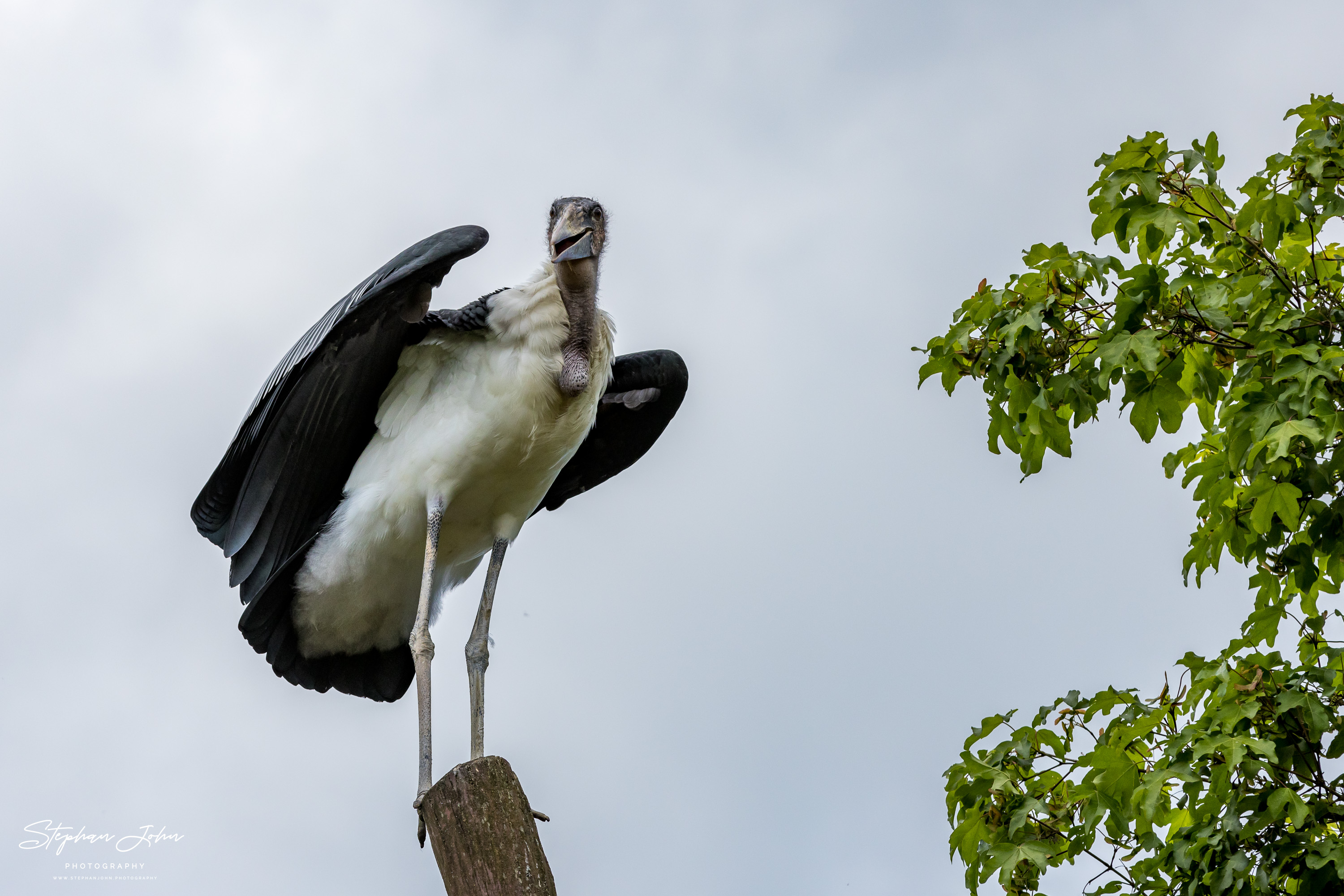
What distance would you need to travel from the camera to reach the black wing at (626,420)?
5.83 m

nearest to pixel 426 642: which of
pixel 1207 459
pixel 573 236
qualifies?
pixel 573 236

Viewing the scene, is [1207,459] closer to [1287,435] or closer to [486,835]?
[1287,435]

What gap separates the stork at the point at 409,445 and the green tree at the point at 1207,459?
1.82 metres

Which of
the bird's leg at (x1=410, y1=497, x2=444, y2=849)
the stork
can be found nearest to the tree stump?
the bird's leg at (x1=410, y1=497, x2=444, y2=849)

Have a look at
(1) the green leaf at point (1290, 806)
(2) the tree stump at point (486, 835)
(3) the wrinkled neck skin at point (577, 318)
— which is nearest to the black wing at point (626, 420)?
(3) the wrinkled neck skin at point (577, 318)

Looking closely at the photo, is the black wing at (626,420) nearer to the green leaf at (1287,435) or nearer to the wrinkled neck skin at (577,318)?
the wrinkled neck skin at (577,318)

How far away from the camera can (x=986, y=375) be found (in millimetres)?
3674

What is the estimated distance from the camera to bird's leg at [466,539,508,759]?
4.95 metres

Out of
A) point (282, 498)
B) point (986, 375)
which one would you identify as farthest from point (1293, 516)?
point (282, 498)

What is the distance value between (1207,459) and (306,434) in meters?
3.10

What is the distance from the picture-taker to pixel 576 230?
5410 mm

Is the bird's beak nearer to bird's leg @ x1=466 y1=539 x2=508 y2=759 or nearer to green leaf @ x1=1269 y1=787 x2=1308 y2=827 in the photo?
bird's leg @ x1=466 y1=539 x2=508 y2=759

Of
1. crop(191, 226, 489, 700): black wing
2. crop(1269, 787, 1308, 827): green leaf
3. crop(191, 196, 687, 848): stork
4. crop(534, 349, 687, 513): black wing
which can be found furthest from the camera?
crop(534, 349, 687, 513): black wing

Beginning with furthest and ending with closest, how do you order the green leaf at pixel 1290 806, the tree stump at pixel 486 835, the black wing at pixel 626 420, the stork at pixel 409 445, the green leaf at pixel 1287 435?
the black wing at pixel 626 420
the stork at pixel 409 445
the tree stump at pixel 486 835
the green leaf at pixel 1290 806
the green leaf at pixel 1287 435
